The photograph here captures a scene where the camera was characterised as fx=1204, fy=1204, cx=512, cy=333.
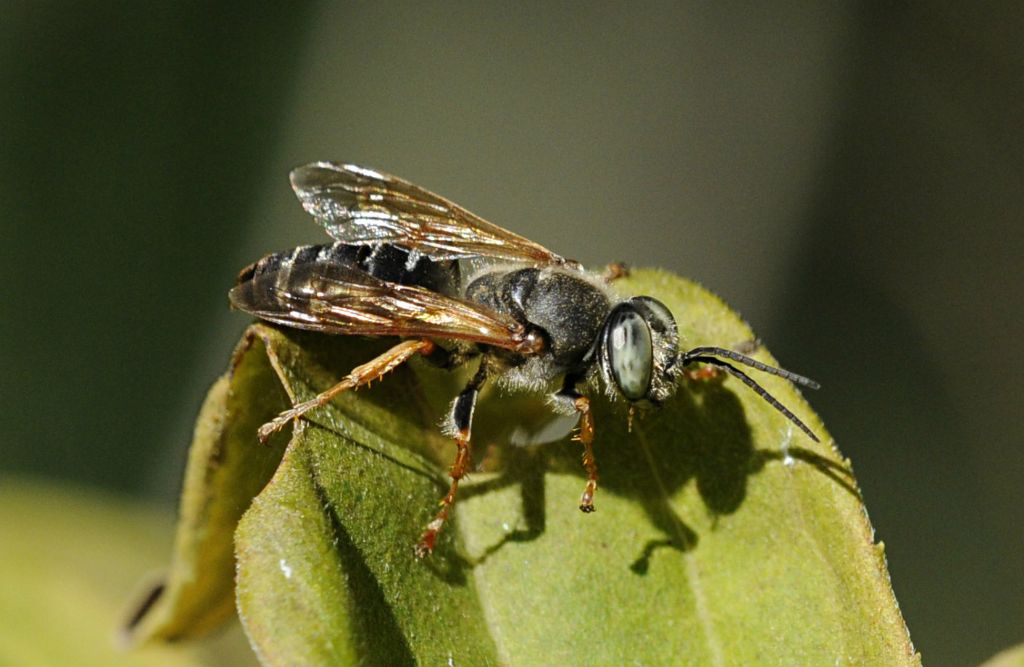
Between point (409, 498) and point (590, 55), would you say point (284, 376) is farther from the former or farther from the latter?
point (590, 55)

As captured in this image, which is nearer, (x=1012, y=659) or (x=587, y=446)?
(x=1012, y=659)

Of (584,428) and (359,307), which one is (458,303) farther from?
(584,428)

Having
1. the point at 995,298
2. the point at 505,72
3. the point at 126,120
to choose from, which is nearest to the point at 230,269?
the point at 126,120

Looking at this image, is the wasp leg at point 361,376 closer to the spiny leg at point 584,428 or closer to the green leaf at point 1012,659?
the spiny leg at point 584,428

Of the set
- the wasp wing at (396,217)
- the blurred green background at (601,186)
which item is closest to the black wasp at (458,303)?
the wasp wing at (396,217)

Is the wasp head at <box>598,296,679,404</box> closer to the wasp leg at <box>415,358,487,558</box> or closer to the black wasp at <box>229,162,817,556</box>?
the black wasp at <box>229,162,817,556</box>

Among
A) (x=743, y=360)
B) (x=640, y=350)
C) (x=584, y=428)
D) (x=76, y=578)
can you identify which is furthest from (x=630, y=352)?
(x=76, y=578)
